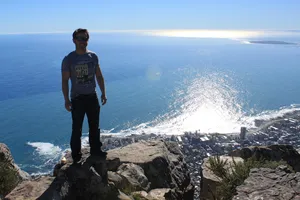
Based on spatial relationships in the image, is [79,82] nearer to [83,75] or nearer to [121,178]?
[83,75]

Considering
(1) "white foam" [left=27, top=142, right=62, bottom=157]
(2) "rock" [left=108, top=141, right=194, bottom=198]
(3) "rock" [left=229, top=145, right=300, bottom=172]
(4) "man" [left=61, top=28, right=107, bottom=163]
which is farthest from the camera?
(1) "white foam" [left=27, top=142, right=62, bottom=157]

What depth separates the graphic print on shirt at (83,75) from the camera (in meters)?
7.06

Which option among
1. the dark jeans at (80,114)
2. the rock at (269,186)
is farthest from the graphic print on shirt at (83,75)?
the rock at (269,186)

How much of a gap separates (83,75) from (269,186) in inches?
198

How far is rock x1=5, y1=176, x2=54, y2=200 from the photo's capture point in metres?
6.93

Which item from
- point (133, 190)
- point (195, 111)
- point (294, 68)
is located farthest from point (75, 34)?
point (294, 68)

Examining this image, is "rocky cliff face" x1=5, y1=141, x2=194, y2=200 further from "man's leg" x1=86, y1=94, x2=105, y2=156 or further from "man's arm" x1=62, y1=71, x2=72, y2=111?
"man's arm" x1=62, y1=71, x2=72, y2=111

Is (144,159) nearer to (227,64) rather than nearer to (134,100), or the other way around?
(134,100)

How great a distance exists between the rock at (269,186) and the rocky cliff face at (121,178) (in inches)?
111

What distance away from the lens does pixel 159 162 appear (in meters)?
10.8

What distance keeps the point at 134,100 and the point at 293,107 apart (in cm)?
4105

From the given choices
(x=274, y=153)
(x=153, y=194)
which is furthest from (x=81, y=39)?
(x=274, y=153)

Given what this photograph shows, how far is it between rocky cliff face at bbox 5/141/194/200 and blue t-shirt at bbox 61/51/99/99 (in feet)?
6.33

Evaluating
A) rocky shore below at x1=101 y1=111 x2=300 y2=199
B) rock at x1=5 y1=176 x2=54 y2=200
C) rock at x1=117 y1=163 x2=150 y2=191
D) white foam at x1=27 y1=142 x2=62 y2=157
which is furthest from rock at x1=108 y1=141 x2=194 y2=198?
white foam at x1=27 y1=142 x2=62 y2=157
